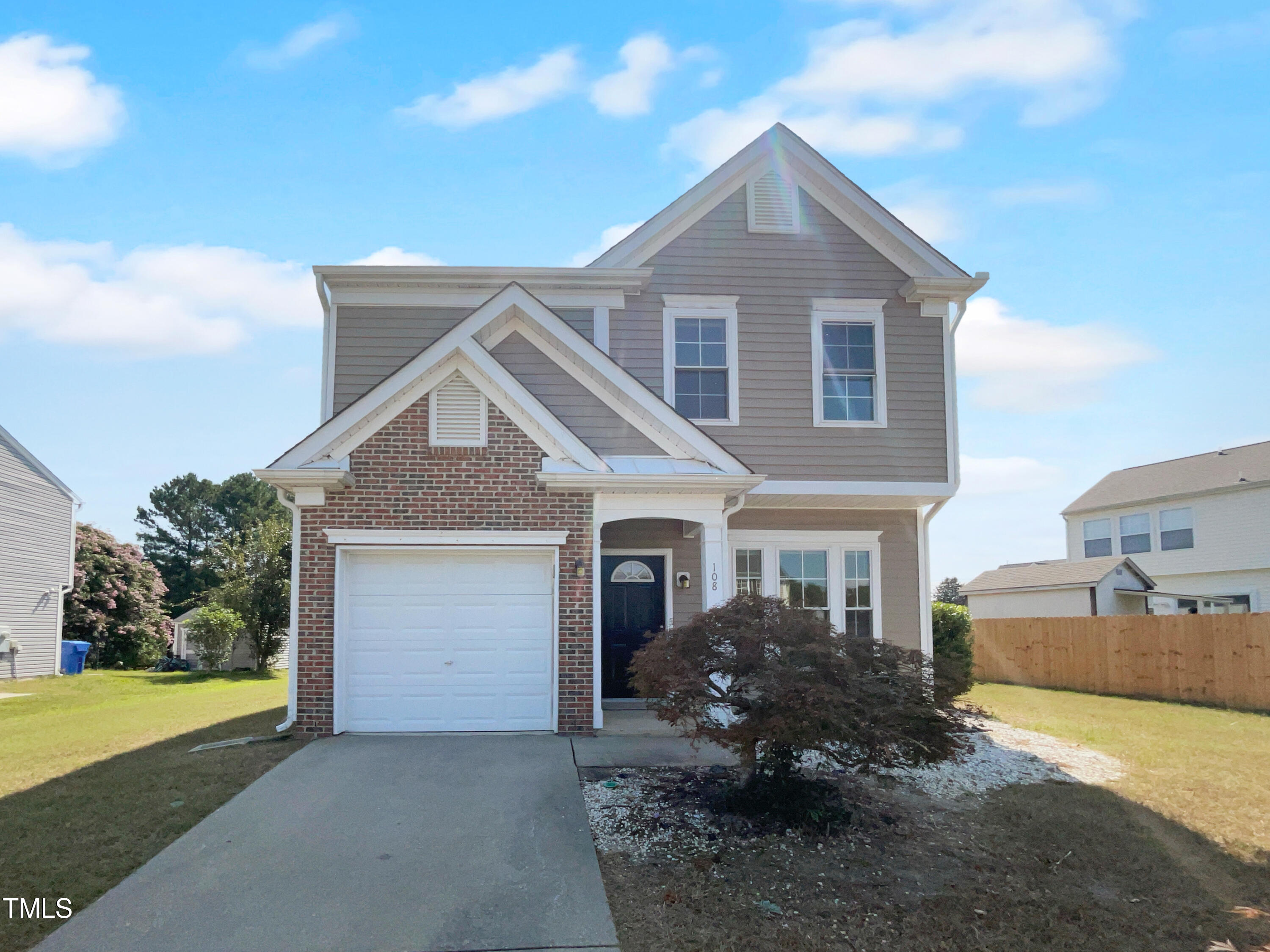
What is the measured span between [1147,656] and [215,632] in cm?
2401

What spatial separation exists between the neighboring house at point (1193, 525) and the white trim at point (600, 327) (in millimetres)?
19995

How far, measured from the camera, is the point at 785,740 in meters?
6.89

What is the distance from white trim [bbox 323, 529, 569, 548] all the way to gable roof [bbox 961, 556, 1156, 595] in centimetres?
1894

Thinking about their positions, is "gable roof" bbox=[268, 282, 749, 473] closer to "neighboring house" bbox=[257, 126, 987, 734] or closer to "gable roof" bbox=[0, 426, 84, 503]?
"neighboring house" bbox=[257, 126, 987, 734]

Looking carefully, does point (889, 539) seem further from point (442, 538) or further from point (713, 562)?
point (442, 538)

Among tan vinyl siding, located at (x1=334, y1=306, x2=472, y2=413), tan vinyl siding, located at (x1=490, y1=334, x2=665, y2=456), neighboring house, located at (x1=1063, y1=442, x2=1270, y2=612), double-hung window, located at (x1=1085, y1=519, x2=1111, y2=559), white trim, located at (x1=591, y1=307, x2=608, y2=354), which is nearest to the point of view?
tan vinyl siding, located at (x1=490, y1=334, x2=665, y2=456)

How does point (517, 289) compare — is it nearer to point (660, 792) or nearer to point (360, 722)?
point (360, 722)

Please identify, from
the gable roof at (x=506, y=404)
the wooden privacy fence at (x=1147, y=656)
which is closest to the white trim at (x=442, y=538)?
the gable roof at (x=506, y=404)

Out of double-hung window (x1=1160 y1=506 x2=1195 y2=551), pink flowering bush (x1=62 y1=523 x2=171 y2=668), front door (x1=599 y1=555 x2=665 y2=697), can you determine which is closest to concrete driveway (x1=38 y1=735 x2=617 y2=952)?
front door (x1=599 y1=555 x2=665 y2=697)

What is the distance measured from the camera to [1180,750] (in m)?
11.8

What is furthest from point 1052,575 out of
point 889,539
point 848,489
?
point 848,489

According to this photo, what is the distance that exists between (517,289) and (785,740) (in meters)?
7.40

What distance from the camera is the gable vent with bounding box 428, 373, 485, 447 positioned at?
1103 centimetres

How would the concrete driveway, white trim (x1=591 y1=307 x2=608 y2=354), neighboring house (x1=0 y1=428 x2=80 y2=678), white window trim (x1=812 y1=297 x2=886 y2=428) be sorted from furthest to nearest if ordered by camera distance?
neighboring house (x1=0 y1=428 x2=80 y2=678) → white window trim (x1=812 y1=297 x2=886 y2=428) → white trim (x1=591 y1=307 x2=608 y2=354) → the concrete driveway
